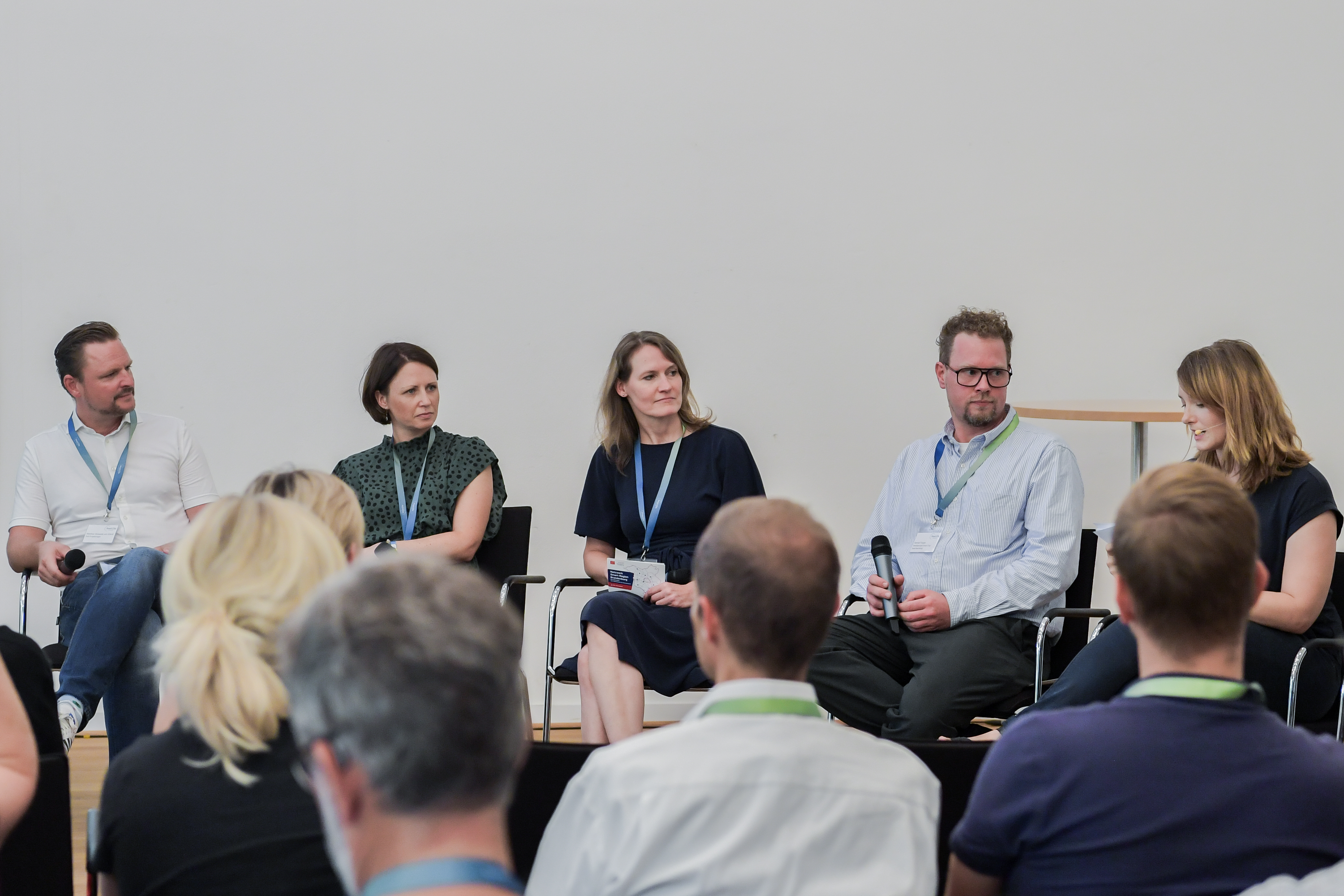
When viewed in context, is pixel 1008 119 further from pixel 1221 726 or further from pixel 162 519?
pixel 1221 726

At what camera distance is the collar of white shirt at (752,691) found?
138 cm

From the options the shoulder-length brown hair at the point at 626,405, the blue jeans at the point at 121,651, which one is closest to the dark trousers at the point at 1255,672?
the shoulder-length brown hair at the point at 626,405

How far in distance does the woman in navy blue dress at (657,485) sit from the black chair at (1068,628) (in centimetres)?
51

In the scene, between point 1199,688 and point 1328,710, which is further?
point 1328,710

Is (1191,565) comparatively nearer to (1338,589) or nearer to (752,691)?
(752,691)

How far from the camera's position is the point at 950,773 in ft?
6.56

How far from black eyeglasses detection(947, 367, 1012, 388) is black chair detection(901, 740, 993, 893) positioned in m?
1.65

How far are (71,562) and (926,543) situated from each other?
99.7 inches

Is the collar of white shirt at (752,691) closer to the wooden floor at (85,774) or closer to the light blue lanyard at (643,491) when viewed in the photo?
the wooden floor at (85,774)

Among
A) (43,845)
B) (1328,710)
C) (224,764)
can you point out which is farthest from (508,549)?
(224,764)

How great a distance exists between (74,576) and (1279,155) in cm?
467

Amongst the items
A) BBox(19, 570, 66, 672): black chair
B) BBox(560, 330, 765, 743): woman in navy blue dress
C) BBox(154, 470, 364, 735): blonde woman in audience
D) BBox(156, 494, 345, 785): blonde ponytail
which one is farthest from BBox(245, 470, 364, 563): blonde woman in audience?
BBox(19, 570, 66, 672): black chair

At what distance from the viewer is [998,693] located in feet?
10.2

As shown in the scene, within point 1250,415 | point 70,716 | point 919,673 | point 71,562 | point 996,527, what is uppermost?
A: point 1250,415
